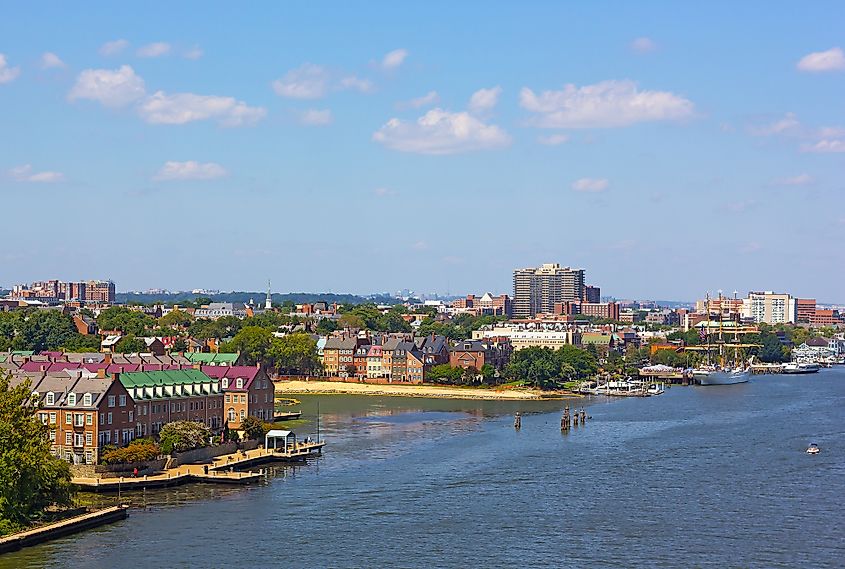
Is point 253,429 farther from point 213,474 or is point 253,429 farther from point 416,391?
point 416,391

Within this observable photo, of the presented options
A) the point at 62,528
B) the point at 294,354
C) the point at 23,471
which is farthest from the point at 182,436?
the point at 294,354

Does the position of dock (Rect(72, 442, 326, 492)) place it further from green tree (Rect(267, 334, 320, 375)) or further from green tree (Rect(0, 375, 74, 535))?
green tree (Rect(267, 334, 320, 375))

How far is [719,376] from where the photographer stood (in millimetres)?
139625

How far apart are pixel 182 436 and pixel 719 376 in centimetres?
9401

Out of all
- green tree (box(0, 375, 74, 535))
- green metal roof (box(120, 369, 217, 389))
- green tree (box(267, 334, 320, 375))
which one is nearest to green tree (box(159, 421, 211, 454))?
green metal roof (box(120, 369, 217, 389))

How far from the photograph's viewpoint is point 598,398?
112125 mm

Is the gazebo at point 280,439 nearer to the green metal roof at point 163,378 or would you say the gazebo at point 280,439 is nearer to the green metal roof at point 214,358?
the green metal roof at point 163,378

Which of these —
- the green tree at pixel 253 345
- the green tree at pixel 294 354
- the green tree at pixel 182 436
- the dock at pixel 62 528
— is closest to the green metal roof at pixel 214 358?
the green tree at pixel 182 436

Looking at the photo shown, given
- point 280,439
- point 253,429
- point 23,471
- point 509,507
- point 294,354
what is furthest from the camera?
point 294,354

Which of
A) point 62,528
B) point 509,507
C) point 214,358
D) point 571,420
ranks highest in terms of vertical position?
point 214,358

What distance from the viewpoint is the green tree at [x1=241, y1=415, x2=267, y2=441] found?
64.7 metres

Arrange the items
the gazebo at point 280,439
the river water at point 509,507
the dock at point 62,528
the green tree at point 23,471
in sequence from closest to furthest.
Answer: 1. the dock at point 62,528
2. the river water at point 509,507
3. the green tree at point 23,471
4. the gazebo at point 280,439

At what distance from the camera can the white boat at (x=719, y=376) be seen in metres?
139

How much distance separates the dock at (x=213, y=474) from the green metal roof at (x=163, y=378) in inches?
220
